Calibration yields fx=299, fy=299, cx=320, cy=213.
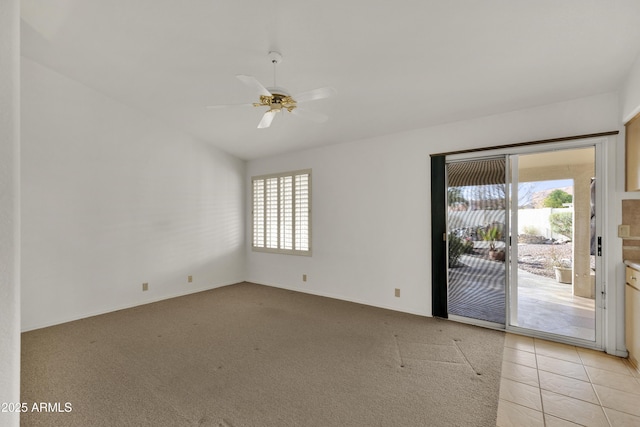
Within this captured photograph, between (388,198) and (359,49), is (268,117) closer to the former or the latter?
(359,49)

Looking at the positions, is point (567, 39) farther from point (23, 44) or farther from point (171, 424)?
point (23, 44)

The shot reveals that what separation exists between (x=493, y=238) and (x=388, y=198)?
4.71ft

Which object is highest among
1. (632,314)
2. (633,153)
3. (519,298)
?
(633,153)

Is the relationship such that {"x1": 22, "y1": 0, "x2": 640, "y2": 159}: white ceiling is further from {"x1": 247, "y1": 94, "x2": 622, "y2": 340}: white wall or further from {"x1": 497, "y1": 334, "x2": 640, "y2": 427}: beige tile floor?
{"x1": 497, "y1": 334, "x2": 640, "y2": 427}: beige tile floor

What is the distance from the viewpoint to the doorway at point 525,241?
3.34 meters

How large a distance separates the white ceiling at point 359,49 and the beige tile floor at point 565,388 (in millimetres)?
2628

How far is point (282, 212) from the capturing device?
572 cm

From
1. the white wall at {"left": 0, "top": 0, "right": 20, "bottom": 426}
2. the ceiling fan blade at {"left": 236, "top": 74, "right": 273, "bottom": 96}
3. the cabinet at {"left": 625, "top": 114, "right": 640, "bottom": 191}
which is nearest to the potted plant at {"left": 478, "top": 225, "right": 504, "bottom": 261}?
the cabinet at {"left": 625, "top": 114, "right": 640, "bottom": 191}

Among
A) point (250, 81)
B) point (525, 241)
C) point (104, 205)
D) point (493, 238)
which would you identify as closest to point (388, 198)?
point (493, 238)

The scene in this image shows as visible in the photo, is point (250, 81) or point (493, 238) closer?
point (250, 81)

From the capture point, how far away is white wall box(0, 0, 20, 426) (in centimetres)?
98

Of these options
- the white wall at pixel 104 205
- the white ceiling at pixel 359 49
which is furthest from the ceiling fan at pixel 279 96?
the white wall at pixel 104 205

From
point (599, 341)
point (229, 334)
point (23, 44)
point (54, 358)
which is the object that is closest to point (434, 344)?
point (599, 341)

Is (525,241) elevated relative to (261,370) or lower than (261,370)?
elevated
